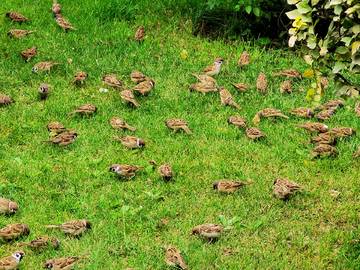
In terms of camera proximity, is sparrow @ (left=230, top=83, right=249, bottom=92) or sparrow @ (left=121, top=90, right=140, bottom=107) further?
sparrow @ (left=230, top=83, right=249, bottom=92)

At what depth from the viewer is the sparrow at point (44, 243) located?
5539 millimetres

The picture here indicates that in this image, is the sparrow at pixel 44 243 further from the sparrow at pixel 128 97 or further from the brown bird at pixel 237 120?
the brown bird at pixel 237 120

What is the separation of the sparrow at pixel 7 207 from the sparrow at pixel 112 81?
376cm

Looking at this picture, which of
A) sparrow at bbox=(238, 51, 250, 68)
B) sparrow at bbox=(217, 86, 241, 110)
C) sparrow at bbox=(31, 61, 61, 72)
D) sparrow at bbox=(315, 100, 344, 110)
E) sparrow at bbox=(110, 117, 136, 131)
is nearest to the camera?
sparrow at bbox=(110, 117, 136, 131)

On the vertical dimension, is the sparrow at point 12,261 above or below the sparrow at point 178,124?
below

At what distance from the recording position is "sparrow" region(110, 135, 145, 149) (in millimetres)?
7652

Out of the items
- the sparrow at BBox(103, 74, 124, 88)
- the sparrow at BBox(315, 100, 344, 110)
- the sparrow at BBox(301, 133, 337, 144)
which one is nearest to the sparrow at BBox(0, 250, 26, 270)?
the sparrow at BBox(103, 74, 124, 88)

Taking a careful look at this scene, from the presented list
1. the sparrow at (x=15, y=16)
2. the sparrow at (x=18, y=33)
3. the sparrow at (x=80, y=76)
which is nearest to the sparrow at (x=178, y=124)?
the sparrow at (x=80, y=76)

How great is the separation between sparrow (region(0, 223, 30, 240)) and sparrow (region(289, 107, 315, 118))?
5.44 meters

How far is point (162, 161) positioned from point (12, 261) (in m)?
2.94

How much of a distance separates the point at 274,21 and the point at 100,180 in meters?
6.99

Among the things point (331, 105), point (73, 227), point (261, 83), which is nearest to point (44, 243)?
point (73, 227)

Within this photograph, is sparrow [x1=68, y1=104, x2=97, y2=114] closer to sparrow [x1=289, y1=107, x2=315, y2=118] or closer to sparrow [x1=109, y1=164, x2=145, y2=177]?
sparrow [x1=109, y1=164, x2=145, y2=177]

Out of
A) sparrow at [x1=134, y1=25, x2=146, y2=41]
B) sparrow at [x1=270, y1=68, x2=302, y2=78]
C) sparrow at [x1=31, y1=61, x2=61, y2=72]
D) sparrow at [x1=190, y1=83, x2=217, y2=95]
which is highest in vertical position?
sparrow at [x1=134, y1=25, x2=146, y2=41]
